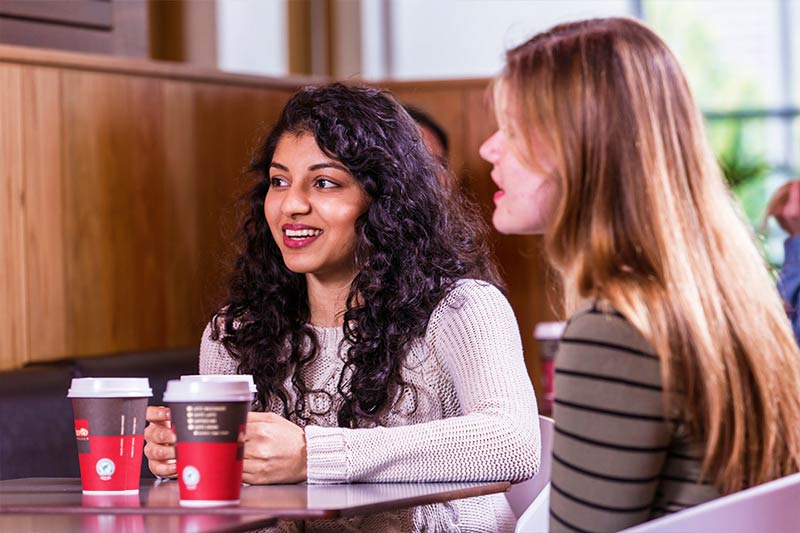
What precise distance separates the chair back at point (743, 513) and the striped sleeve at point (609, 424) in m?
0.06

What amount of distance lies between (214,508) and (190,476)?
0.05m

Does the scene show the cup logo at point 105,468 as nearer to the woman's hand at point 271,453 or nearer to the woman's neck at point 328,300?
the woman's hand at point 271,453

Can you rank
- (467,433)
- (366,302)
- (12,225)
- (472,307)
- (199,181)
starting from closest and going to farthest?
1. (467,433)
2. (472,307)
3. (366,302)
4. (12,225)
5. (199,181)

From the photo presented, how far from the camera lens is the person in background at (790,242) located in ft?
9.46

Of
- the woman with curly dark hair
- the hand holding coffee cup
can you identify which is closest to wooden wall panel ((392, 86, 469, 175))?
the woman with curly dark hair

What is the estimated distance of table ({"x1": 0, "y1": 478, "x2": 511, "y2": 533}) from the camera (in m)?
1.44

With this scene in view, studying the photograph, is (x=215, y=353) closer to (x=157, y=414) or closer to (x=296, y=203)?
(x=296, y=203)

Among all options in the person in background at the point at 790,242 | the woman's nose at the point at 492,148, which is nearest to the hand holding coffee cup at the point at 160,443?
the woman's nose at the point at 492,148

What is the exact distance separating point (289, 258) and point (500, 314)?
1.35ft

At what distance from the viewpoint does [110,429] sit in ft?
5.49

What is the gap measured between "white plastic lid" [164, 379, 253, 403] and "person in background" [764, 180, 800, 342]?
1656mm

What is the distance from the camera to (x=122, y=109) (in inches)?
147

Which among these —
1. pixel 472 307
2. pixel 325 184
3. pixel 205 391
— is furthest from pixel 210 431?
pixel 325 184

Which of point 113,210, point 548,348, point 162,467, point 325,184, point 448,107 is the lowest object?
point 548,348
